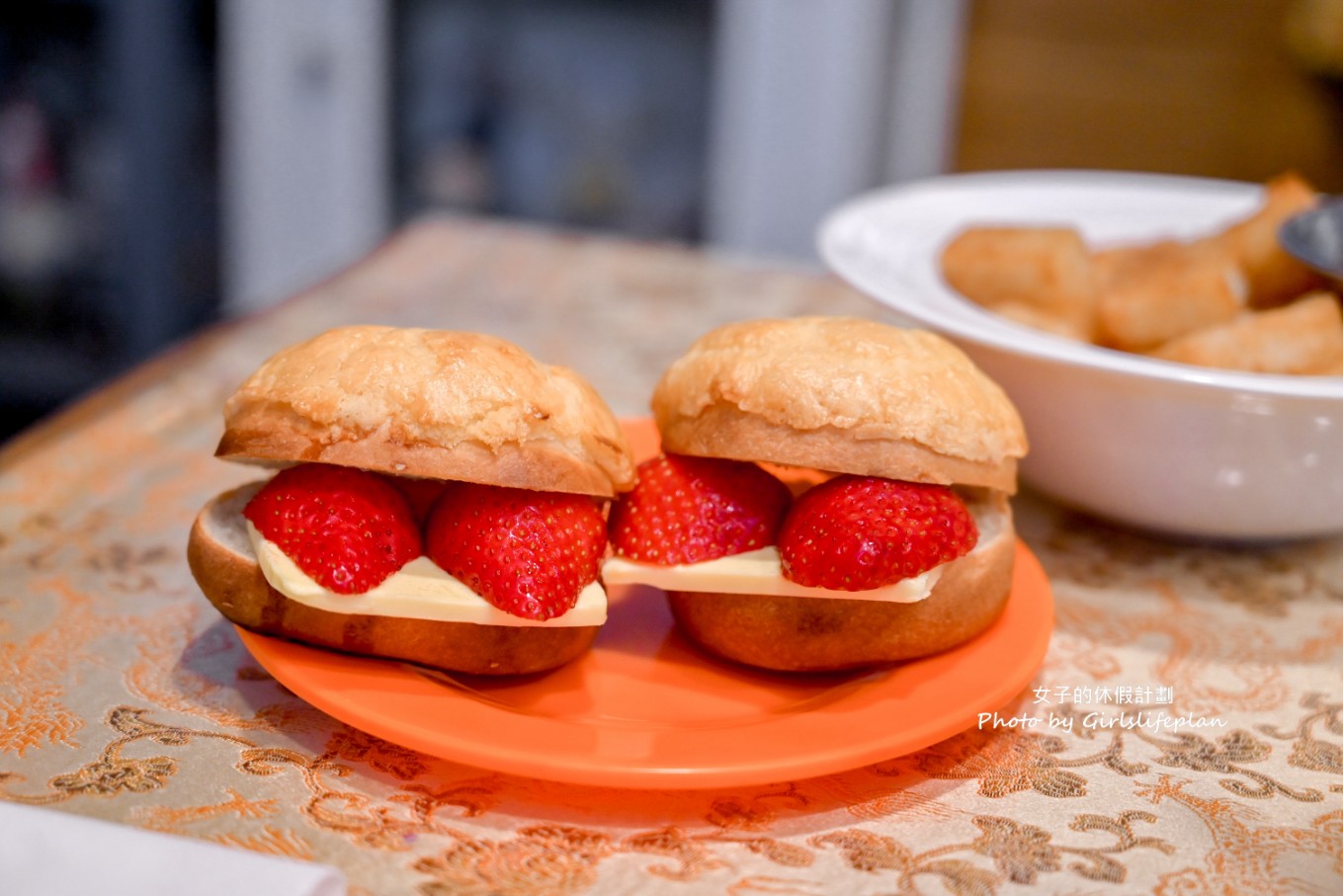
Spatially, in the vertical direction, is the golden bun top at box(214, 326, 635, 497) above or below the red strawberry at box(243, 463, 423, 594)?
above

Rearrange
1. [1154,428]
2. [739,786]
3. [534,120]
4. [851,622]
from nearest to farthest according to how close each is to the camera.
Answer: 1. [739,786]
2. [851,622]
3. [1154,428]
4. [534,120]

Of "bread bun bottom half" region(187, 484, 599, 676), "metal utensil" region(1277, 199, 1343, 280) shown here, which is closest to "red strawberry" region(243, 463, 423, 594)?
"bread bun bottom half" region(187, 484, 599, 676)

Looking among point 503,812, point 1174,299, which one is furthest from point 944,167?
point 503,812

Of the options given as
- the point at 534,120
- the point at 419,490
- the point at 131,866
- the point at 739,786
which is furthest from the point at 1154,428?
the point at 534,120

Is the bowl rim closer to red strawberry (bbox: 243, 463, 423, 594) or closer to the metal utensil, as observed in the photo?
the metal utensil

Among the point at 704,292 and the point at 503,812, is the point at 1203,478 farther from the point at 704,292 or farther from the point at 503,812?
the point at 704,292

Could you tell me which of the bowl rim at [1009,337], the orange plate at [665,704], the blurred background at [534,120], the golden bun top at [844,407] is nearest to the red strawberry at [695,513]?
the golden bun top at [844,407]

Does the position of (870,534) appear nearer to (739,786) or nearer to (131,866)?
(739,786)

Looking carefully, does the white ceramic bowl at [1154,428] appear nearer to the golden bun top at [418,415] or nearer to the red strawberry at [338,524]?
the golden bun top at [418,415]

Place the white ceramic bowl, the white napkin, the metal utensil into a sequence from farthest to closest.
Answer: the metal utensil < the white ceramic bowl < the white napkin
